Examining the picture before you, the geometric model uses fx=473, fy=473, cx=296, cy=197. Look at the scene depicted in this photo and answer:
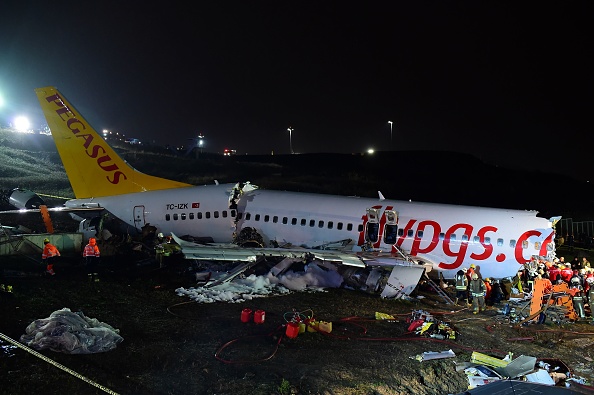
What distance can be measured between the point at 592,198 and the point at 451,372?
239ft

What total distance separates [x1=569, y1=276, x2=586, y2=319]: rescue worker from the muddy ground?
0.52 m

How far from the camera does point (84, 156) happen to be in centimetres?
2473

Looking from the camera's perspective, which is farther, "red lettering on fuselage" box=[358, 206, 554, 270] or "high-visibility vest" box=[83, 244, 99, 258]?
"high-visibility vest" box=[83, 244, 99, 258]

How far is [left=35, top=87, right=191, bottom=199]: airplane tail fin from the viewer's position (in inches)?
Answer: 958

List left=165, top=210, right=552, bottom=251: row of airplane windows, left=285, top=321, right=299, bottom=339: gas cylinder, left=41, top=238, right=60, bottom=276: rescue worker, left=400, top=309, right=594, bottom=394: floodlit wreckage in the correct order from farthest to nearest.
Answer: left=165, top=210, right=552, bottom=251: row of airplane windows, left=41, top=238, right=60, bottom=276: rescue worker, left=285, top=321, right=299, bottom=339: gas cylinder, left=400, top=309, right=594, bottom=394: floodlit wreckage


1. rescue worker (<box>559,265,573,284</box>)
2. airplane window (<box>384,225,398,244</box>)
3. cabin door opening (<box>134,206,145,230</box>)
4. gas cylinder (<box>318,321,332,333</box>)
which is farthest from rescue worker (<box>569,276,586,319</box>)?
cabin door opening (<box>134,206,145,230</box>)

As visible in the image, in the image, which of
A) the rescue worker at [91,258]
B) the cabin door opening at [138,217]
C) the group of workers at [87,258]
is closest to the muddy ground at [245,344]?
the group of workers at [87,258]

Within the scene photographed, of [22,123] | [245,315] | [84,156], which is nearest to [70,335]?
[245,315]

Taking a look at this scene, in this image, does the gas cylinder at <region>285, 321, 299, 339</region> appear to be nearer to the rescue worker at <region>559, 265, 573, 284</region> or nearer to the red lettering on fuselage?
the red lettering on fuselage

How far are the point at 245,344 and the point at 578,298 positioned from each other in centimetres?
1114

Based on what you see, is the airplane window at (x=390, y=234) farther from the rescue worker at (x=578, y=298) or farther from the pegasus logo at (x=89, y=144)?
the pegasus logo at (x=89, y=144)

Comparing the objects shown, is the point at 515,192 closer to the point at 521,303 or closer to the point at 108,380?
the point at 521,303

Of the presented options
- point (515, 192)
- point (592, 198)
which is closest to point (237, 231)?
point (515, 192)

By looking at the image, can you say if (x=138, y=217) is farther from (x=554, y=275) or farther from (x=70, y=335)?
(x=554, y=275)
